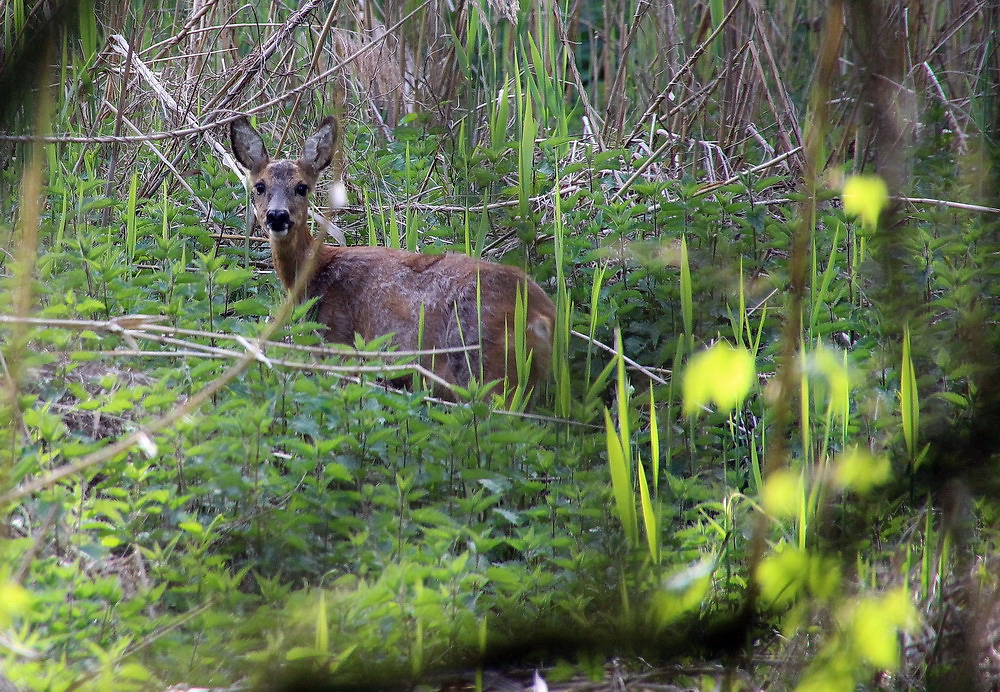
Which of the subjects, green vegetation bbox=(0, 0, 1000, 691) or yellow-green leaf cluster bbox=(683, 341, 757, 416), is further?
yellow-green leaf cluster bbox=(683, 341, 757, 416)

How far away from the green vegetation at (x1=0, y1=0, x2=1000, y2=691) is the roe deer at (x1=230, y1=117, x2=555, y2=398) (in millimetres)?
191

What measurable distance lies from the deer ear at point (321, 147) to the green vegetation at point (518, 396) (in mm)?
275

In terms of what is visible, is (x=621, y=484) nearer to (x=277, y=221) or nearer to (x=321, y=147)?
(x=277, y=221)

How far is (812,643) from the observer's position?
251cm

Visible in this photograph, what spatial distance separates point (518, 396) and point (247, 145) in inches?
114

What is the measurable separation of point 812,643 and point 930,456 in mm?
1531

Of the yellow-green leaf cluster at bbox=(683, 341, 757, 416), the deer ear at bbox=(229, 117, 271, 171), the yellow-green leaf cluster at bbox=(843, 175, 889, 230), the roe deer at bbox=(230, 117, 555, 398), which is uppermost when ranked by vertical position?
the yellow-green leaf cluster at bbox=(843, 175, 889, 230)

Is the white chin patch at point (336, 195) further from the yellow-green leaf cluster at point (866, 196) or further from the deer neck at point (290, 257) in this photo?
the yellow-green leaf cluster at point (866, 196)

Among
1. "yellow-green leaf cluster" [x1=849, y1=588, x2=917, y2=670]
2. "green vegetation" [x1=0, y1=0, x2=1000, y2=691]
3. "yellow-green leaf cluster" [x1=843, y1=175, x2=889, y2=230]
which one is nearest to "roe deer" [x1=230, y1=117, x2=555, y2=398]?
"green vegetation" [x1=0, y1=0, x2=1000, y2=691]

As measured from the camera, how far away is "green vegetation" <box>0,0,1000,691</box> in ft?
4.28

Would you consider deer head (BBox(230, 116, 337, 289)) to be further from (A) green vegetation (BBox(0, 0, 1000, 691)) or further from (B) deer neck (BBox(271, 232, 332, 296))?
(A) green vegetation (BBox(0, 0, 1000, 691))

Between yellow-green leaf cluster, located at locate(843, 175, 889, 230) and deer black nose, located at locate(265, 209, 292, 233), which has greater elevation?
yellow-green leaf cluster, located at locate(843, 175, 889, 230)

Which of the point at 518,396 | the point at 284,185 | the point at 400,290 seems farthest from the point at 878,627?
the point at 284,185

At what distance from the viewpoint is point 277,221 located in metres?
6.09
